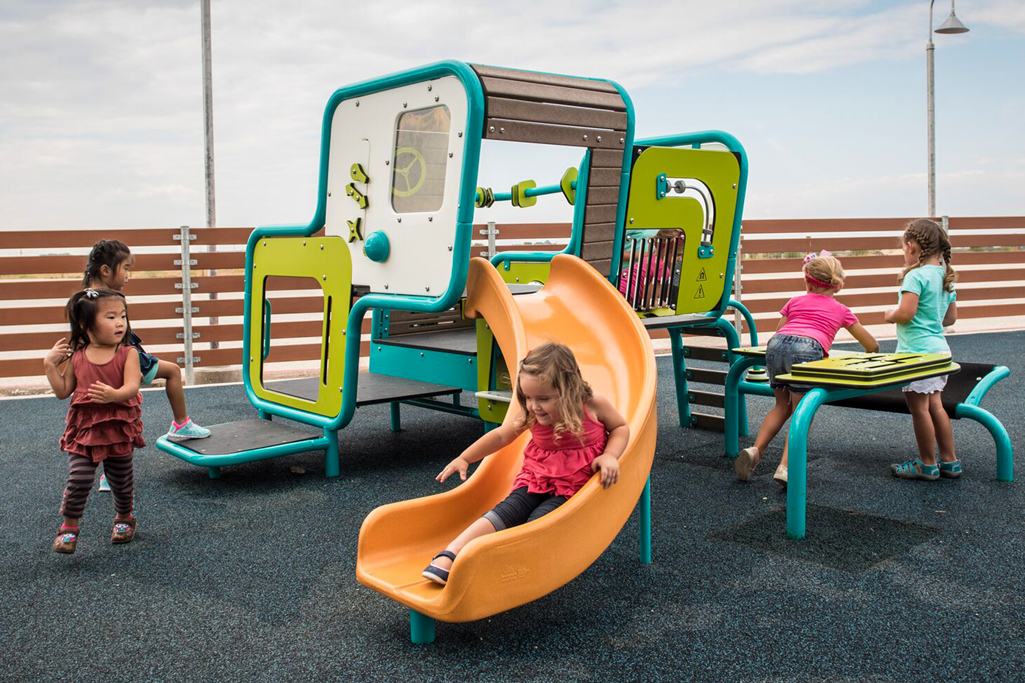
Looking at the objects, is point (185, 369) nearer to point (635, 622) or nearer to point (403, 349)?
point (403, 349)

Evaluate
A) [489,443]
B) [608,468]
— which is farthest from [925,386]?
[489,443]

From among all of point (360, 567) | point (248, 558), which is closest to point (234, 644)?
point (360, 567)

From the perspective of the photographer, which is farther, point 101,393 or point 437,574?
point 101,393

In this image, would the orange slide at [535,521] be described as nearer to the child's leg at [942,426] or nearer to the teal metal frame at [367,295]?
the teal metal frame at [367,295]

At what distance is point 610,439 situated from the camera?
2908mm

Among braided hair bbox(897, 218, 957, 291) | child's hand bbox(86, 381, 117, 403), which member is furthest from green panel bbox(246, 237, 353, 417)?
braided hair bbox(897, 218, 957, 291)

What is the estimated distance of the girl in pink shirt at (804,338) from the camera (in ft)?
13.9

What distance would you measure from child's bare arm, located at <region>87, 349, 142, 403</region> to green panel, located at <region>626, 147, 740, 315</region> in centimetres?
277

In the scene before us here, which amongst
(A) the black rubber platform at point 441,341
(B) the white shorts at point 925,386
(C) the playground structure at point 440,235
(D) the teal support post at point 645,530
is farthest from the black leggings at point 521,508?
(B) the white shorts at point 925,386

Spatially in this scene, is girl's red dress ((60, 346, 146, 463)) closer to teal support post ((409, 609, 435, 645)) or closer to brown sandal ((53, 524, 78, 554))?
brown sandal ((53, 524, 78, 554))

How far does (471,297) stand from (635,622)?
1862mm

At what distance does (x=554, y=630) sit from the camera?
2.67 m

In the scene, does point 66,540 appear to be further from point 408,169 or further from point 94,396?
point 408,169

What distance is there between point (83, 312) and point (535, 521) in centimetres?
211
